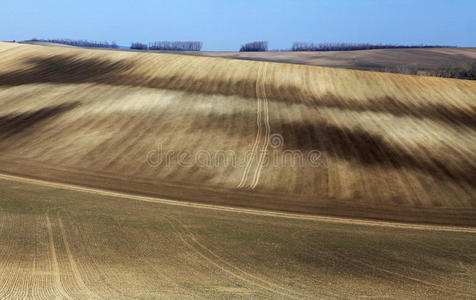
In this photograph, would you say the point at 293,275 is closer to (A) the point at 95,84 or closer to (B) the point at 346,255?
(B) the point at 346,255

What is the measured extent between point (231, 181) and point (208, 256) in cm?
932

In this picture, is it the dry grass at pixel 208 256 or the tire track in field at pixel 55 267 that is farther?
the dry grass at pixel 208 256

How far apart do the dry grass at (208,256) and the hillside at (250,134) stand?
3.14 m

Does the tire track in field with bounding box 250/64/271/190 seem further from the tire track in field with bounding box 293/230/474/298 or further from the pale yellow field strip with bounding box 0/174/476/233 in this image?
the tire track in field with bounding box 293/230/474/298

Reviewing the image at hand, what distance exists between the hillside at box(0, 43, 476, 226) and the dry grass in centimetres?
314

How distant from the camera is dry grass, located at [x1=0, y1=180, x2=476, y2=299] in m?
10.7

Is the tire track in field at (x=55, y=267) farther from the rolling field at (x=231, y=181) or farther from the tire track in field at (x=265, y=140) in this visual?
the tire track in field at (x=265, y=140)

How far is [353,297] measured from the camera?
413 inches

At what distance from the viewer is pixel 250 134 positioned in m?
28.0

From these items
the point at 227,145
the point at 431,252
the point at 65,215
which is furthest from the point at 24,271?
the point at 227,145

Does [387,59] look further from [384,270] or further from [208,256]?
[208,256]

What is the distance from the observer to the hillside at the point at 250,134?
21203mm

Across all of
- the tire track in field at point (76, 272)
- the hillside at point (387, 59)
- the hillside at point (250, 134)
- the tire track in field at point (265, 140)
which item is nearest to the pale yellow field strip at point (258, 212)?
the hillside at point (250, 134)

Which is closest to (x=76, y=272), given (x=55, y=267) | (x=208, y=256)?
(x=55, y=267)
